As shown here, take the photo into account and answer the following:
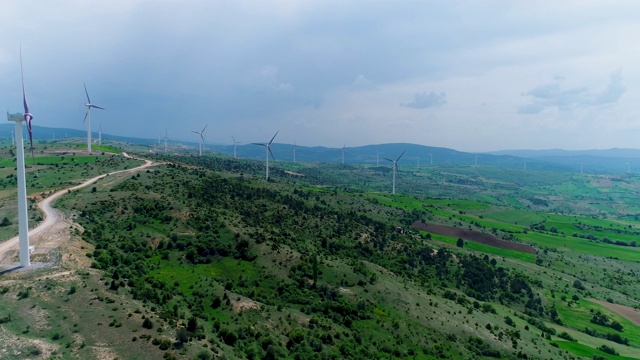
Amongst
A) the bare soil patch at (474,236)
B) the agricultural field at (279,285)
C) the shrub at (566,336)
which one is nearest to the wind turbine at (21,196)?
the agricultural field at (279,285)

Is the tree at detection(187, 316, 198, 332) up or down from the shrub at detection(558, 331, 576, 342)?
up

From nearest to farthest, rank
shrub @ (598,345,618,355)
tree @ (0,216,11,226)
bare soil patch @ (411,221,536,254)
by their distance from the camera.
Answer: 1. tree @ (0,216,11,226)
2. shrub @ (598,345,618,355)
3. bare soil patch @ (411,221,536,254)

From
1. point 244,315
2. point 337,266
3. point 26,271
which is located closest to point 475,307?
point 337,266

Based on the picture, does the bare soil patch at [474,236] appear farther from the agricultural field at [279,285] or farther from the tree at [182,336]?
the tree at [182,336]

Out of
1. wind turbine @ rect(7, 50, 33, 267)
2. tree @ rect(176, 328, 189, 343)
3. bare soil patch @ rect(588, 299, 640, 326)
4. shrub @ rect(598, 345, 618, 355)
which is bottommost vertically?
bare soil patch @ rect(588, 299, 640, 326)

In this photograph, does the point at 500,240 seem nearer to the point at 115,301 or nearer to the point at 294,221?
the point at 294,221

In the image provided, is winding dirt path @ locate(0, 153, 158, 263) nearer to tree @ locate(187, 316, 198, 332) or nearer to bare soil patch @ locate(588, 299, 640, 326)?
tree @ locate(187, 316, 198, 332)

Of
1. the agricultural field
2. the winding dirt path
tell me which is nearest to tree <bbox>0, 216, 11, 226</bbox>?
the agricultural field
